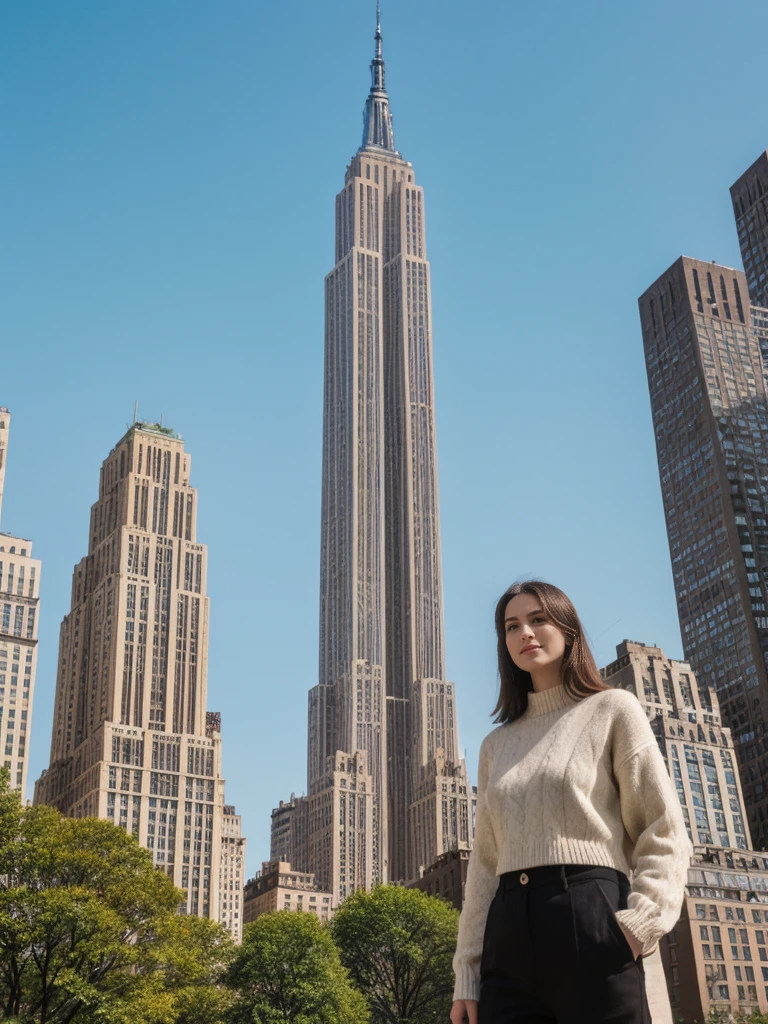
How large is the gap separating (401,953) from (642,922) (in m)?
69.2

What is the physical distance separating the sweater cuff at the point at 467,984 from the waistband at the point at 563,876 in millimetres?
531

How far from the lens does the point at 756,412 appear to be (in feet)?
511

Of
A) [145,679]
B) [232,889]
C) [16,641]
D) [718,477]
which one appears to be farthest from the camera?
[232,889]

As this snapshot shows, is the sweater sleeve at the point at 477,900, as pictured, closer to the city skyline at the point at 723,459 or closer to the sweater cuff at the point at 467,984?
the sweater cuff at the point at 467,984

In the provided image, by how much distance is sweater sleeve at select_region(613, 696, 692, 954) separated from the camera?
226 inches

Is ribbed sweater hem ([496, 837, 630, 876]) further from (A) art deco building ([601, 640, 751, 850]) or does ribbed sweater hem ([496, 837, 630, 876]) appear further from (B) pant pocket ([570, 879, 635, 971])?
(A) art deco building ([601, 640, 751, 850])

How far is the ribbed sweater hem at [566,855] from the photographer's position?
20.1 ft

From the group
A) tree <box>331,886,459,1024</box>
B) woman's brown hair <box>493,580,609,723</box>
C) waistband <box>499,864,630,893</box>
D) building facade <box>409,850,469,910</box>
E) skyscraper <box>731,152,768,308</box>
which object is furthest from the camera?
skyscraper <box>731,152,768,308</box>

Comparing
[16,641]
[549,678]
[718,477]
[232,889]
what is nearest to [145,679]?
[16,641]

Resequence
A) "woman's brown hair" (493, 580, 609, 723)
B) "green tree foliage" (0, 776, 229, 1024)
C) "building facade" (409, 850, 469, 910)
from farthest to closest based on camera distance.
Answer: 1. "building facade" (409, 850, 469, 910)
2. "green tree foliage" (0, 776, 229, 1024)
3. "woman's brown hair" (493, 580, 609, 723)

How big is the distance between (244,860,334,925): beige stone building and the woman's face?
167481mm

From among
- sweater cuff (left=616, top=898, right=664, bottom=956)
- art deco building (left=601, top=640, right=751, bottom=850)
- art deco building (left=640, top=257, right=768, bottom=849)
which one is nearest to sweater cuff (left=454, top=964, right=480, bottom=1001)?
sweater cuff (left=616, top=898, right=664, bottom=956)

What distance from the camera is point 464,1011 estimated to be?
20.6ft

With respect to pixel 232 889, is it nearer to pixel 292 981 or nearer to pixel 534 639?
pixel 292 981
